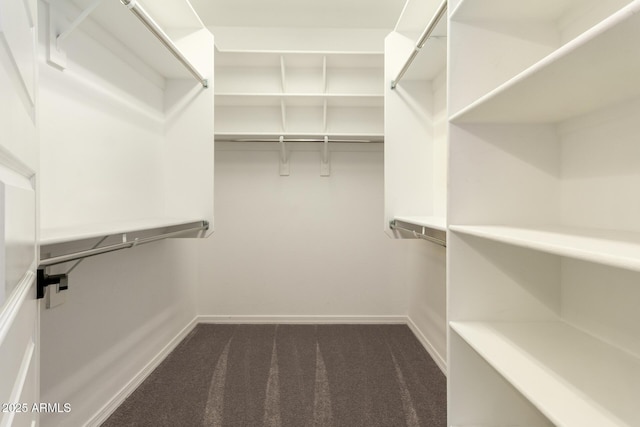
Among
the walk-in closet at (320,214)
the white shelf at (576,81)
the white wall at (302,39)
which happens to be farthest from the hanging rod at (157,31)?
the white shelf at (576,81)

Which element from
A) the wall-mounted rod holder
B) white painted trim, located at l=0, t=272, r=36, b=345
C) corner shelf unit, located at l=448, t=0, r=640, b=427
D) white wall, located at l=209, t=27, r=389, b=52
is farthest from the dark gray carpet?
white wall, located at l=209, t=27, r=389, b=52

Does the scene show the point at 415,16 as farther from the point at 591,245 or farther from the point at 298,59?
the point at 591,245

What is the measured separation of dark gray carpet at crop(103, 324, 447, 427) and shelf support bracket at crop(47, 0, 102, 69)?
1.65 metres

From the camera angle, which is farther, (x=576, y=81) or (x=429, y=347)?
(x=429, y=347)

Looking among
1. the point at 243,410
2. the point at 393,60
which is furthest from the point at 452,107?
the point at 243,410

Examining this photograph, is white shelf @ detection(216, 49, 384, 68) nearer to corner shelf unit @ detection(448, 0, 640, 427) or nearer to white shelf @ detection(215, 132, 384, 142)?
white shelf @ detection(215, 132, 384, 142)

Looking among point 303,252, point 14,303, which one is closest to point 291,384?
point 303,252

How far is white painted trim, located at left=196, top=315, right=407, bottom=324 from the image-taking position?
9.32 feet

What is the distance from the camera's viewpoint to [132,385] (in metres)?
1.80

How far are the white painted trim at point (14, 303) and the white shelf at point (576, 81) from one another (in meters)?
1.06

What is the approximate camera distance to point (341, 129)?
8.94ft

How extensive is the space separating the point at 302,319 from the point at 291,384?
38.7 inches

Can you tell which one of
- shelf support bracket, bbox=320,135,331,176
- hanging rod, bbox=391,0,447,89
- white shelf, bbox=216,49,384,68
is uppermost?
white shelf, bbox=216,49,384,68

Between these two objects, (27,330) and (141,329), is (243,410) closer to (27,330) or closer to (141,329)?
(141,329)
